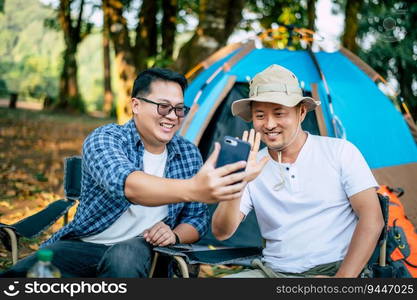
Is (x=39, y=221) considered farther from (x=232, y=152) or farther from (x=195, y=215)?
(x=232, y=152)

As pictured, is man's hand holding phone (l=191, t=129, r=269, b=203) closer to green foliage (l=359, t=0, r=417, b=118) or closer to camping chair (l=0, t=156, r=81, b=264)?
camping chair (l=0, t=156, r=81, b=264)

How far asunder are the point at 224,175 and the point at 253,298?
55cm

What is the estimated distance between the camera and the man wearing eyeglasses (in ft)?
6.95

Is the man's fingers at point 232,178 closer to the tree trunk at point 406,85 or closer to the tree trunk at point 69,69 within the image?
the tree trunk at point 406,85

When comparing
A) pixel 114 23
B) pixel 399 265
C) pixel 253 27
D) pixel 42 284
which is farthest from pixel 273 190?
pixel 253 27

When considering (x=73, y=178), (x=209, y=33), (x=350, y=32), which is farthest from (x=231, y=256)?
(x=350, y=32)

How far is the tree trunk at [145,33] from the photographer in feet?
29.5

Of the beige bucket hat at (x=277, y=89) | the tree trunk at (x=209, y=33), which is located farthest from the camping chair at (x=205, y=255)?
the tree trunk at (x=209, y=33)

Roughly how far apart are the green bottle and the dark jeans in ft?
0.46

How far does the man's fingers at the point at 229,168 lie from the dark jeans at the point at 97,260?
651mm

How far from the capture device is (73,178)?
340cm

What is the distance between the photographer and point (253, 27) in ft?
34.7

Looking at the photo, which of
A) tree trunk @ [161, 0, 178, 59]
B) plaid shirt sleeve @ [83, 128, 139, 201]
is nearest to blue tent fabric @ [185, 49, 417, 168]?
plaid shirt sleeve @ [83, 128, 139, 201]

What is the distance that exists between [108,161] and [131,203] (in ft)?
0.74
